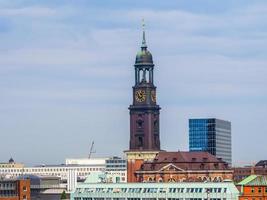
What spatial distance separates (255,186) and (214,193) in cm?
1809

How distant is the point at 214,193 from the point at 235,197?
674 centimetres

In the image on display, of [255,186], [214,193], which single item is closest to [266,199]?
[255,186]

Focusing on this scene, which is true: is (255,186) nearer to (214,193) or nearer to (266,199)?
(266,199)

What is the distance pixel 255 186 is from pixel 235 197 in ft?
38.4

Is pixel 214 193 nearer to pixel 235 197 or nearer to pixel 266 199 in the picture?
pixel 235 197

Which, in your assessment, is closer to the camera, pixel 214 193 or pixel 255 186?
pixel 255 186

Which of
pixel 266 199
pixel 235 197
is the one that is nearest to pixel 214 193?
pixel 235 197

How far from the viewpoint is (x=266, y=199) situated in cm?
18075

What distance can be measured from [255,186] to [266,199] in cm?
325

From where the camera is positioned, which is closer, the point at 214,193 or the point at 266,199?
the point at 266,199

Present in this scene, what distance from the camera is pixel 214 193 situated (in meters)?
200

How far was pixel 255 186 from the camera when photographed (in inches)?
7195

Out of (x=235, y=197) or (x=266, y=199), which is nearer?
(x=266, y=199)
